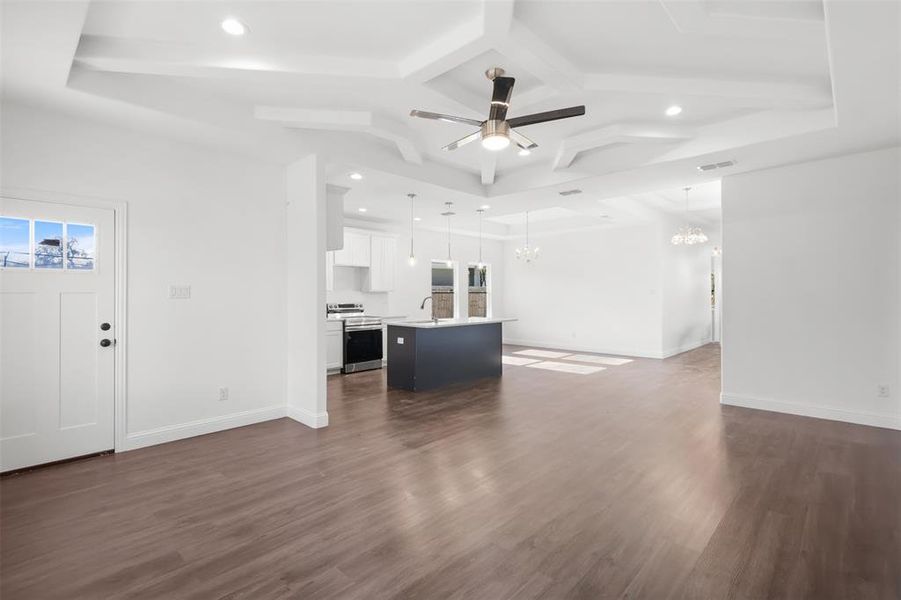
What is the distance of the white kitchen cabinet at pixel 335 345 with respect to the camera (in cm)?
723

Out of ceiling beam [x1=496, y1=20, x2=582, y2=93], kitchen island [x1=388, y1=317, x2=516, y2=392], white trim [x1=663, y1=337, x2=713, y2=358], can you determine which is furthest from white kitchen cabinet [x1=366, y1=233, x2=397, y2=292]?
white trim [x1=663, y1=337, x2=713, y2=358]

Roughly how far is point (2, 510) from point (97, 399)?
3.41 ft

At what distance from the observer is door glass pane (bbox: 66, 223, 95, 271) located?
3.44m

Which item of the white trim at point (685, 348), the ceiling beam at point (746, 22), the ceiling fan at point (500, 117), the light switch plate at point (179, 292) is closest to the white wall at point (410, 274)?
the light switch plate at point (179, 292)

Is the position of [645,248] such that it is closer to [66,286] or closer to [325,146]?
[325,146]

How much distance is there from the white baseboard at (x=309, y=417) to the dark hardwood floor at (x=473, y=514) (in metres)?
0.11

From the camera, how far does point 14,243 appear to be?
126 inches

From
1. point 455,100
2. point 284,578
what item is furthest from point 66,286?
point 455,100

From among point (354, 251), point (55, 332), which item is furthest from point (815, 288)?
point (55, 332)

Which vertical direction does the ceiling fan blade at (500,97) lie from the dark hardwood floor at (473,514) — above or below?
above

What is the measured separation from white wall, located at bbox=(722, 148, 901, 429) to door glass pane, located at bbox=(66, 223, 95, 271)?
21.2ft

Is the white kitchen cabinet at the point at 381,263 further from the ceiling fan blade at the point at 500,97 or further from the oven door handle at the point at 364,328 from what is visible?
the ceiling fan blade at the point at 500,97

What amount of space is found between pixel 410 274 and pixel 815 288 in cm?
651

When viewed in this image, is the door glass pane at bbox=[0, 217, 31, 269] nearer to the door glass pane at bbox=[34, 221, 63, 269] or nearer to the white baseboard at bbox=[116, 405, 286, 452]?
the door glass pane at bbox=[34, 221, 63, 269]
